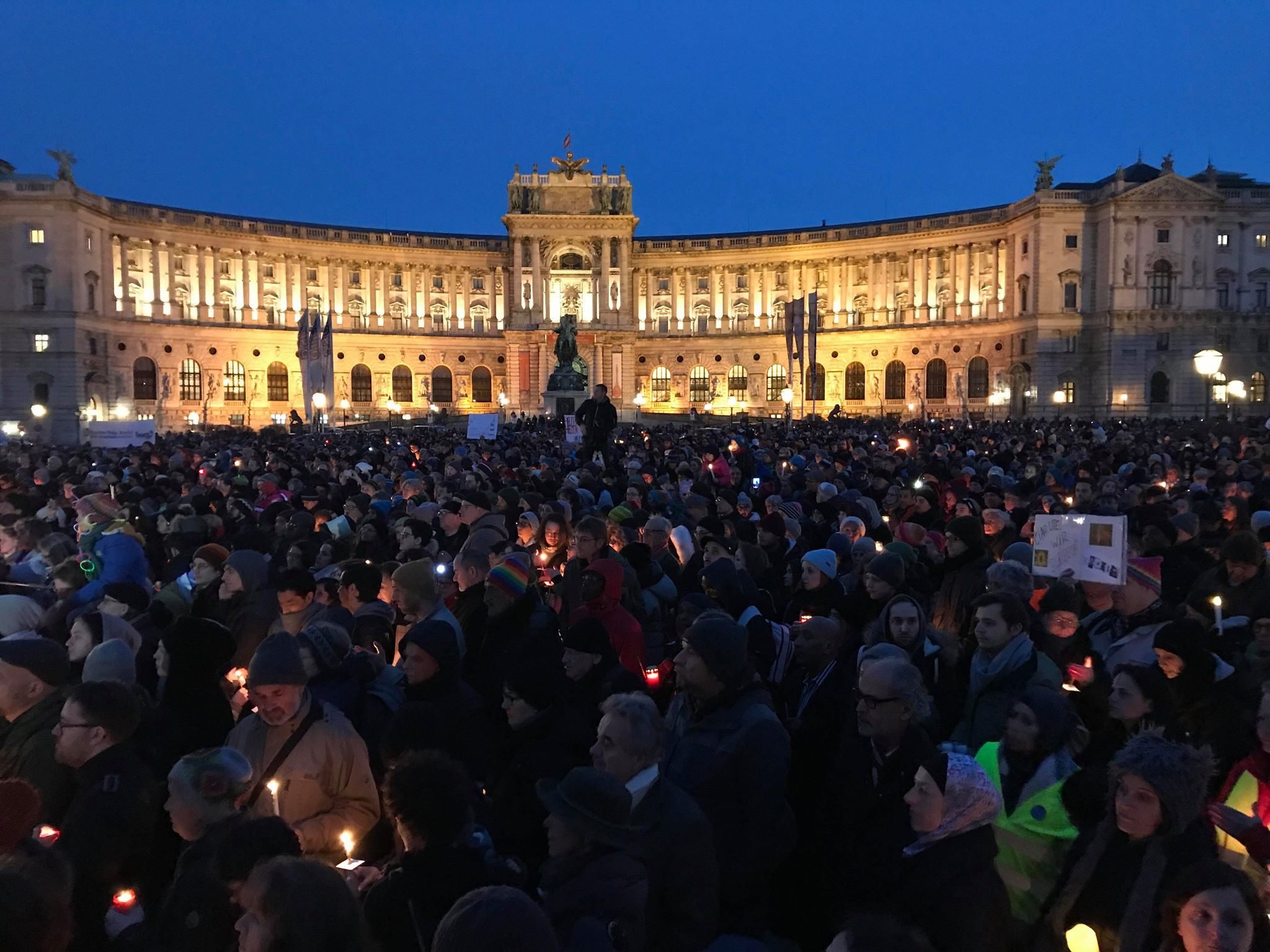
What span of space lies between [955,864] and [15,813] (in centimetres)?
343

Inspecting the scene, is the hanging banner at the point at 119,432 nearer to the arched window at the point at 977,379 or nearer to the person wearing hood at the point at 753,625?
the person wearing hood at the point at 753,625

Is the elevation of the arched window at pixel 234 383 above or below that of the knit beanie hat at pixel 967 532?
above

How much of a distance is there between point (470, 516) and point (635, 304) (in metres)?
71.8

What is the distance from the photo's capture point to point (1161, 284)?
213ft

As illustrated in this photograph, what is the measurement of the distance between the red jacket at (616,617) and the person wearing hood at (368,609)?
1301 millimetres

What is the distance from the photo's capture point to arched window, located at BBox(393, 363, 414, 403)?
77.7m

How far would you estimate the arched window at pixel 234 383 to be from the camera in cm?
7156

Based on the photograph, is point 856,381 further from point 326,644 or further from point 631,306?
point 326,644

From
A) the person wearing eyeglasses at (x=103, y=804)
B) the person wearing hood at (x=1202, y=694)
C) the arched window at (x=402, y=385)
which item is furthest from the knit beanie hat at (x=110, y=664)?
the arched window at (x=402, y=385)

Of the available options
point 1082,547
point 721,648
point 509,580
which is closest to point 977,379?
point 1082,547

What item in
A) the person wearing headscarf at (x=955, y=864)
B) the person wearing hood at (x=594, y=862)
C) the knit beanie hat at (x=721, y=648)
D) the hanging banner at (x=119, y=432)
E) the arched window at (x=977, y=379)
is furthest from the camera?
the arched window at (x=977, y=379)

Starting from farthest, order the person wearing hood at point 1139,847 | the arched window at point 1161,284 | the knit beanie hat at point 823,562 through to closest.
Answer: the arched window at point 1161,284 → the knit beanie hat at point 823,562 → the person wearing hood at point 1139,847

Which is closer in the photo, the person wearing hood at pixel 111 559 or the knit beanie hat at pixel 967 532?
the person wearing hood at pixel 111 559

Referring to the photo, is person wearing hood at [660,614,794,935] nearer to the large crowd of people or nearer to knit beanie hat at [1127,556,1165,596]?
the large crowd of people
